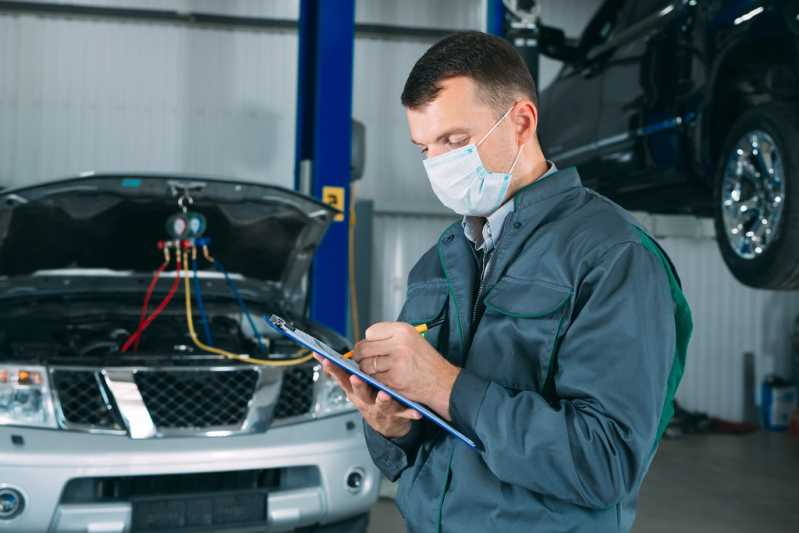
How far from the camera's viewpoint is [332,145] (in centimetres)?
482

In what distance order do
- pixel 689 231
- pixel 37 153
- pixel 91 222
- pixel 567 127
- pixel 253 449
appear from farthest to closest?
1. pixel 689 231
2. pixel 37 153
3. pixel 567 127
4. pixel 91 222
5. pixel 253 449

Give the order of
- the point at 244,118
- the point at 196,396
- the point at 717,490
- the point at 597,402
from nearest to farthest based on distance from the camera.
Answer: the point at 597,402
the point at 196,396
the point at 717,490
the point at 244,118

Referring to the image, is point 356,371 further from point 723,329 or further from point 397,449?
point 723,329

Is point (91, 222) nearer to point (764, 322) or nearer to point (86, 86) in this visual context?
point (86, 86)

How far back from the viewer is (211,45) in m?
8.84

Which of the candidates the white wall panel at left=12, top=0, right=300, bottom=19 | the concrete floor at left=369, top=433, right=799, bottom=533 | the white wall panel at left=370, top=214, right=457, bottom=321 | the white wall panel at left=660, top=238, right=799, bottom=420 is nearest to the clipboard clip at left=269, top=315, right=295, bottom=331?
the concrete floor at left=369, top=433, right=799, bottom=533

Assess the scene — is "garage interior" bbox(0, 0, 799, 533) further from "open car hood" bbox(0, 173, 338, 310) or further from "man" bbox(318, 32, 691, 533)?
"man" bbox(318, 32, 691, 533)

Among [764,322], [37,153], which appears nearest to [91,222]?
[37,153]

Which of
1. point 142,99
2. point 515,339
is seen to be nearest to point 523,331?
point 515,339

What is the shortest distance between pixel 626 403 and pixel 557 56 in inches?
173

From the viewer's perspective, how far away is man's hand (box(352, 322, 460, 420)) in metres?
1.07

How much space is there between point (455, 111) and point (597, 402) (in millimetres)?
450

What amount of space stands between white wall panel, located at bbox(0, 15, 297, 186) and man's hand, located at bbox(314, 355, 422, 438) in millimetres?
7661

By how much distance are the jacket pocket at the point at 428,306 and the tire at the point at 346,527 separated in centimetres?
181
